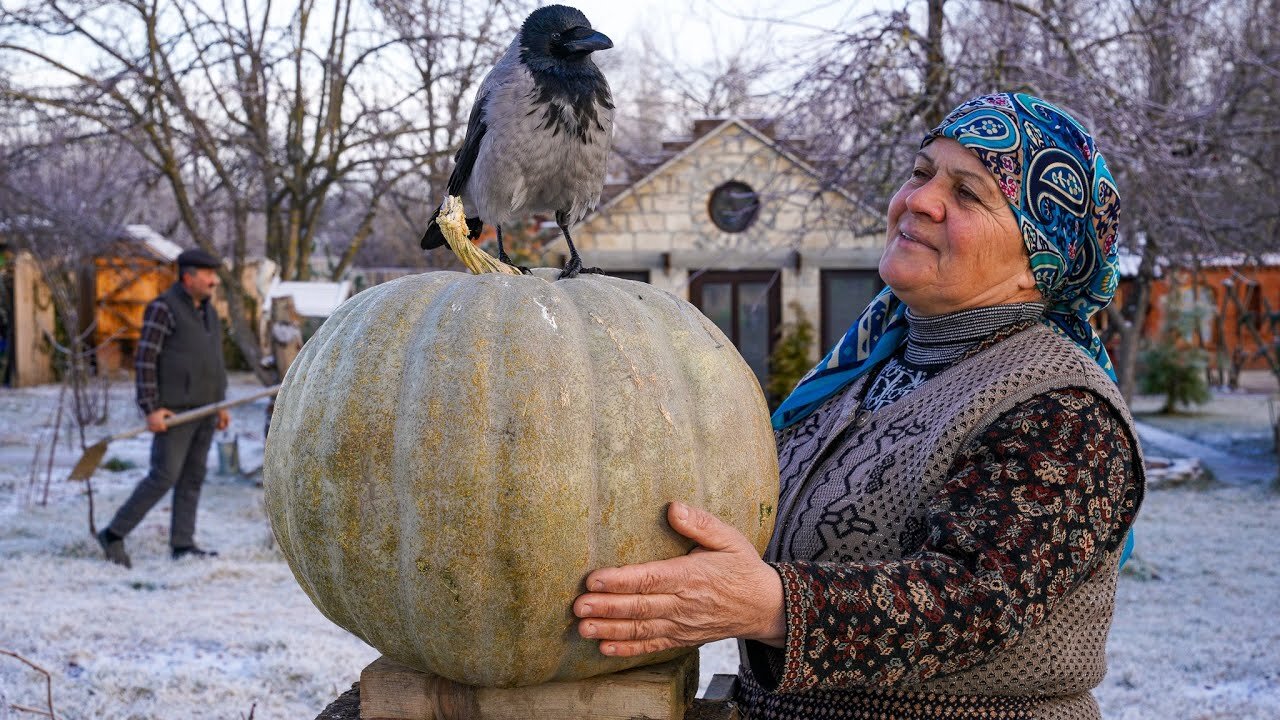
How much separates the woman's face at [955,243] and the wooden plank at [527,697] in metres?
0.89

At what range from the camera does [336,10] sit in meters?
10.8

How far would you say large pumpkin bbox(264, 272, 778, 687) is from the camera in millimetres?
1631

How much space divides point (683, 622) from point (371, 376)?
648mm

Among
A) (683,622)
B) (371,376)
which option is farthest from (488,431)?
(683,622)

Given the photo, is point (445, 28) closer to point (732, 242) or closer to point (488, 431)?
point (732, 242)

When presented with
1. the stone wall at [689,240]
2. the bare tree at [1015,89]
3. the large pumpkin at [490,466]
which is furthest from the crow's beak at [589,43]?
the stone wall at [689,240]

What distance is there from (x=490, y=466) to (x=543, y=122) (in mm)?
1044

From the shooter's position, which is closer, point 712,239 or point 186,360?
point 186,360

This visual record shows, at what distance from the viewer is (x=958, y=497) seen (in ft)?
5.84

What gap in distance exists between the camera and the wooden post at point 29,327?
22.5m

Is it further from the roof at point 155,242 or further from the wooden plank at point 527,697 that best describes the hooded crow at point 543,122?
the roof at point 155,242

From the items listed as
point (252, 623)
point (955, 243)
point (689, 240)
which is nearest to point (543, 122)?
point (955, 243)

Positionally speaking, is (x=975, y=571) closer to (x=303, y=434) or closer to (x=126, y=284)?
(x=303, y=434)

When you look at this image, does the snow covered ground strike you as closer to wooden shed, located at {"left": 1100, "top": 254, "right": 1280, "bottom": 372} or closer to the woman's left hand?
the woman's left hand
